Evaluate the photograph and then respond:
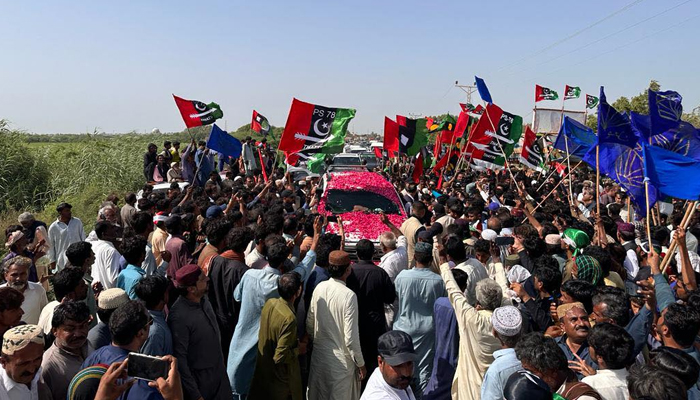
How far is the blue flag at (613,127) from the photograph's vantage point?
24.4 ft

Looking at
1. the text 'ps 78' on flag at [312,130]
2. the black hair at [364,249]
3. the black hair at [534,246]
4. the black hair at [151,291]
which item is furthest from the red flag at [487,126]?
the black hair at [151,291]

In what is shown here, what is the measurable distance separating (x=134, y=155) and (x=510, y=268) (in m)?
17.8

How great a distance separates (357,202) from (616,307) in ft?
23.2

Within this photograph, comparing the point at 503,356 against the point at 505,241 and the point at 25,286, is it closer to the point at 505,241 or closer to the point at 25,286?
the point at 505,241

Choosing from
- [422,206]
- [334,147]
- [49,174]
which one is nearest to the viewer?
[422,206]

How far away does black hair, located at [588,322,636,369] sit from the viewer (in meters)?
3.09

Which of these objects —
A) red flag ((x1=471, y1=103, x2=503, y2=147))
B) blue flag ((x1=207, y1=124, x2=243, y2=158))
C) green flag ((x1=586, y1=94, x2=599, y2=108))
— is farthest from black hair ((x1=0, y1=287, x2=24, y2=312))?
green flag ((x1=586, y1=94, x2=599, y2=108))

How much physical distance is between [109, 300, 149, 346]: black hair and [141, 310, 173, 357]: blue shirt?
0.40 meters

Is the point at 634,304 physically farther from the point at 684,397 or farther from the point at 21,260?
the point at 21,260

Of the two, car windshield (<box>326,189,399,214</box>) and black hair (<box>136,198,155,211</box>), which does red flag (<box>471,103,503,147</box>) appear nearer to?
car windshield (<box>326,189,399,214</box>)

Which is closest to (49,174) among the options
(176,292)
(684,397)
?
(176,292)

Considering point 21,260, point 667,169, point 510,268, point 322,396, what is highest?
point 667,169

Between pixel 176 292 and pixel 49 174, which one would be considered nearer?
pixel 176 292

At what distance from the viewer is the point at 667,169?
247 inches
